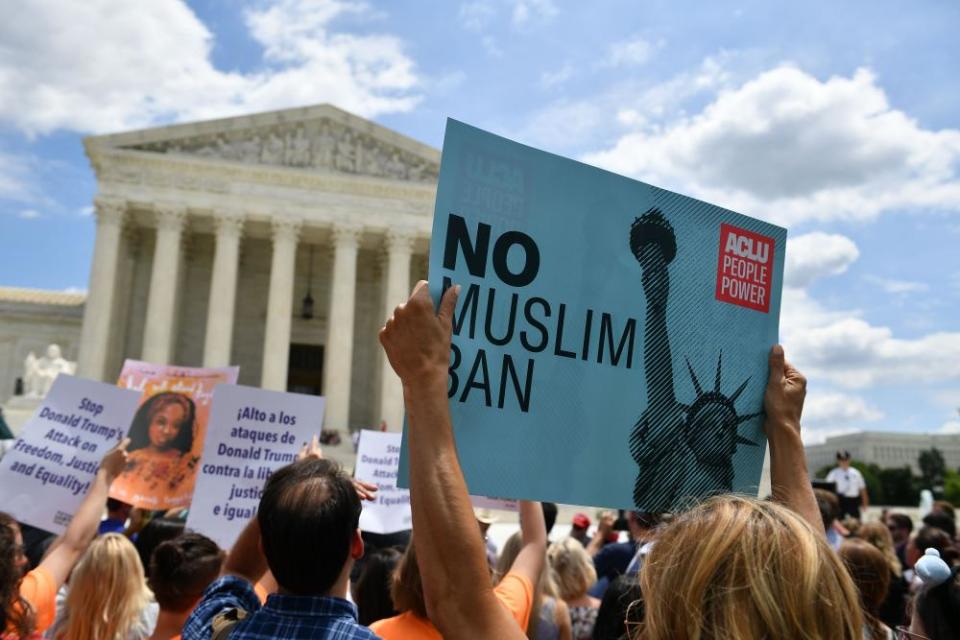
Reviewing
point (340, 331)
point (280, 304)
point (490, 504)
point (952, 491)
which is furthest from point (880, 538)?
point (952, 491)

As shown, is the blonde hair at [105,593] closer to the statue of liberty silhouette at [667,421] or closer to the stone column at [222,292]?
the statue of liberty silhouette at [667,421]

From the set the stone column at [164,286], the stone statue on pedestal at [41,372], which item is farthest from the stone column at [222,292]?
the stone statue on pedestal at [41,372]

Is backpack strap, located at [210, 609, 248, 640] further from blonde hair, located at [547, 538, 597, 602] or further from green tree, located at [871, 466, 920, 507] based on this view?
green tree, located at [871, 466, 920, 507]

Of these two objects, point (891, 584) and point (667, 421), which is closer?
point (667, 421)

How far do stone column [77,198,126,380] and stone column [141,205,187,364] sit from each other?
5.59ft

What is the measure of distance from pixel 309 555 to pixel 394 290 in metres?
35.7

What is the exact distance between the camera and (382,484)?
25.5 ft

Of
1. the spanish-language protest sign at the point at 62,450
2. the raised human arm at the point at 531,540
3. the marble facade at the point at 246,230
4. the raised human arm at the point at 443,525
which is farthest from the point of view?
the marble facade at the point at 246,230

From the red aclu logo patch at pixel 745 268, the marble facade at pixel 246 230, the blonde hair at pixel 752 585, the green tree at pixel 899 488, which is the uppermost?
the marble facade at pixel 246 230

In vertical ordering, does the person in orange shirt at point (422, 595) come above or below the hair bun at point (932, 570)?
below

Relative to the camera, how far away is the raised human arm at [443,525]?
202 cm

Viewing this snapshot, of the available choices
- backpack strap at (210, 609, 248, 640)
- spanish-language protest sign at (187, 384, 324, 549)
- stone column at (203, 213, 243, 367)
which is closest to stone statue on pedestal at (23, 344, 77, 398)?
stone column at (203, 213, 243, 367)

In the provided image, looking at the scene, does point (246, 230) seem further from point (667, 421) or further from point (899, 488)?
point (899, 488)

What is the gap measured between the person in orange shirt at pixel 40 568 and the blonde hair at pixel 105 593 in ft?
0.30
